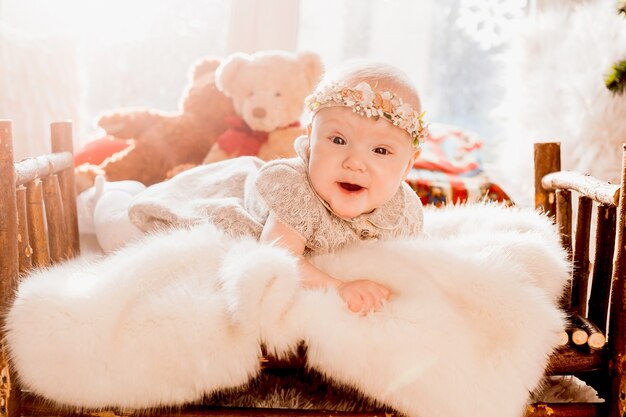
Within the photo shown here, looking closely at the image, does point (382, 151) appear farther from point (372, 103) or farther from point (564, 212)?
point (564, 212)

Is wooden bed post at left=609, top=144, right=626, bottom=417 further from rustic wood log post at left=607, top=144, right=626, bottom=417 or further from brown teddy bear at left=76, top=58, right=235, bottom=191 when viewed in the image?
brown teddy bear at left=76, top=58, right=235, bottom=191

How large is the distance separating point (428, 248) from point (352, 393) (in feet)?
0.88

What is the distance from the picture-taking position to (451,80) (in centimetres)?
264

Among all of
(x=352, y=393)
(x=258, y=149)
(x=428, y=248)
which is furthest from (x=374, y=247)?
(x=258, y=149)

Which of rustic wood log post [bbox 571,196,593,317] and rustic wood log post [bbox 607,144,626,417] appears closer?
rustic wood log post [bbox 607,144,626,417]

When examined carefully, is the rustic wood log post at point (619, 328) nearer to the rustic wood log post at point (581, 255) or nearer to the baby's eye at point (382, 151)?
the rustic wood log post at point (581, 255)

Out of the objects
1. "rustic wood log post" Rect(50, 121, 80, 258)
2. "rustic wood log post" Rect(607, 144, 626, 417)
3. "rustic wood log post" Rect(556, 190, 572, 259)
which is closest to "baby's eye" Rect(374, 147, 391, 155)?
"rustic wood log post" Rect(607, 144, 626, 417)

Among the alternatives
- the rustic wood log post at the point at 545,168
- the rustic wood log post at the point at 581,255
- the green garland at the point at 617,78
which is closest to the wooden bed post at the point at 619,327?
the rustic wood log post at the point at 581,255

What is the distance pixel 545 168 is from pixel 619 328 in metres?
0.59

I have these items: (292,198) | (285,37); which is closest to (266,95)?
(285,37)

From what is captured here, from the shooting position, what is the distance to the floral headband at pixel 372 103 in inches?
44.8

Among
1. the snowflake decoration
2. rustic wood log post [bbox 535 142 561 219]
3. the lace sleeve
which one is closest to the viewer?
the lace sleeve

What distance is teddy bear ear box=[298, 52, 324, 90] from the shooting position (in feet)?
6.23

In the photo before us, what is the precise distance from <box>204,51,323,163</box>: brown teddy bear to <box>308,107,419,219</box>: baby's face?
0.70m
